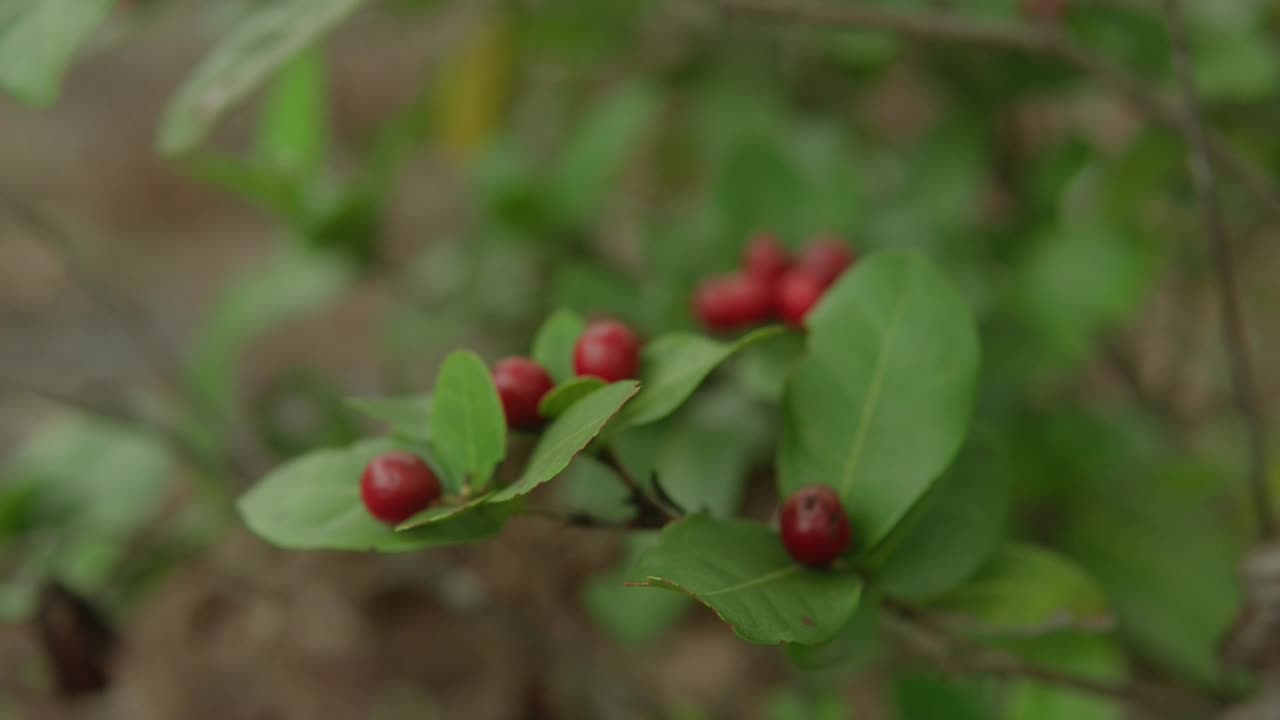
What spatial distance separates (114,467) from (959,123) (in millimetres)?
1238

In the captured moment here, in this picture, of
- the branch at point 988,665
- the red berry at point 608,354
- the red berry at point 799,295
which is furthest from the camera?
the red berry at point 799,295

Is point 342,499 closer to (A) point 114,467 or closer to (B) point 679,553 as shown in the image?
(B) point 679,553

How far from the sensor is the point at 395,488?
2.31 feet

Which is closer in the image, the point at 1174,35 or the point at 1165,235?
the point at 1174,35

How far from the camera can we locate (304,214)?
151 centimetres

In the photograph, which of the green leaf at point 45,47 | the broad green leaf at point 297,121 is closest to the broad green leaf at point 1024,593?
the green leaf at point 45,47

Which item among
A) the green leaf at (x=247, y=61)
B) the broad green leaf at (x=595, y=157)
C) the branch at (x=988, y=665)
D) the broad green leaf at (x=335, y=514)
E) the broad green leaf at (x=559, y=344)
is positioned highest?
the green leaf at (x=247, y=61)

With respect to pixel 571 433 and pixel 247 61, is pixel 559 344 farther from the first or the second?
pixel 247 61

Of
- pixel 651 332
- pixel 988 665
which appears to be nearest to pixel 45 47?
pixel 651 332

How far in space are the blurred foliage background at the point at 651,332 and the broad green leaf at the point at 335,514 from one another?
24 centimetres

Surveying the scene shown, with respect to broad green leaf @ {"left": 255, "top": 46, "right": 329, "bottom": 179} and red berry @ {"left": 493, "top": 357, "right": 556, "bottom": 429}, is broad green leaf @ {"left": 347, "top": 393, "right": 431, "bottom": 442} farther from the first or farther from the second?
broad green leaf @ {"left": 255, "top": 46, "right": 329, "bottom": 179}

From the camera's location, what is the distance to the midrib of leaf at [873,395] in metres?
0.78

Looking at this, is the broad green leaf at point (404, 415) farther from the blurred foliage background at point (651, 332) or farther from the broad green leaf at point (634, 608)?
the broad green leaf at point (634, 608)

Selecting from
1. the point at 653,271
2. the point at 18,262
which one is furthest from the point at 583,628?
the point at 18,262
